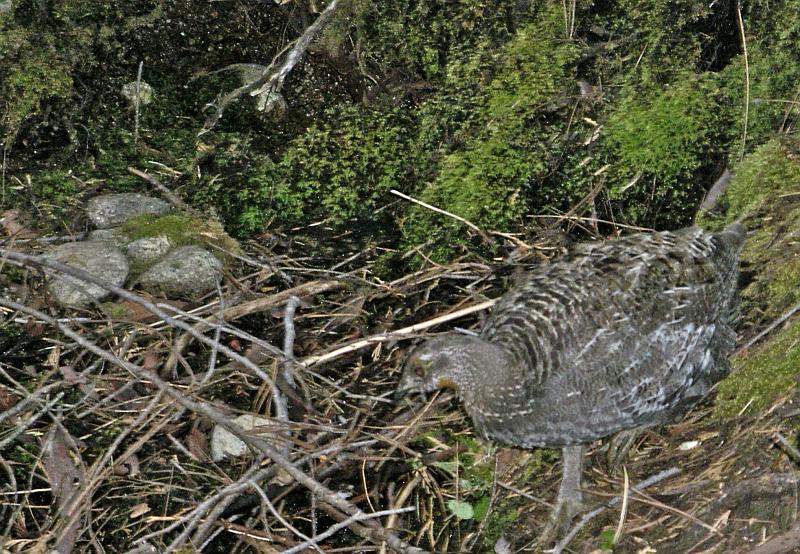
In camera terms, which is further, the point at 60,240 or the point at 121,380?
the point at 60,240

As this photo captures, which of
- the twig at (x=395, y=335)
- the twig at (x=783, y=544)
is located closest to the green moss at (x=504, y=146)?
the twig at (x=395, y=335)

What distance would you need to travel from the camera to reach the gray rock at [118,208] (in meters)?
6.80

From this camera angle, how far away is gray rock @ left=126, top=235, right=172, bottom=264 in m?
6.50

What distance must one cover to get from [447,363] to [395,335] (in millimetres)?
751

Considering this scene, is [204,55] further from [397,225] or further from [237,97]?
[397,225]

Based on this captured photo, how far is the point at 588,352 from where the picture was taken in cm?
514

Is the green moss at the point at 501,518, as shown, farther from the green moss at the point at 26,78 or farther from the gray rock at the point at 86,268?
the green moss at the point at 26,78

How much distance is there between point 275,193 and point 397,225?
85 cm

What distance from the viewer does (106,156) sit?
24.3 ft

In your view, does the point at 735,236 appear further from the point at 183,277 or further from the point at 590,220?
the point at 183,277

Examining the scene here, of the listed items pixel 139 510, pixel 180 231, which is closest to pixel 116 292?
pixel 139 510

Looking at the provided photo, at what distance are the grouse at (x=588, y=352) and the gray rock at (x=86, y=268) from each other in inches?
75.0

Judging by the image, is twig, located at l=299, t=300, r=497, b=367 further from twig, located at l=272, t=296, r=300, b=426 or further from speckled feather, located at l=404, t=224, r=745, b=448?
speckled feather, located at l=404, t=224, r=745, b=448

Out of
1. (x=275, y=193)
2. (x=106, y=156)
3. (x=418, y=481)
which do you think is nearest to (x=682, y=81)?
(x=275, y=193)
